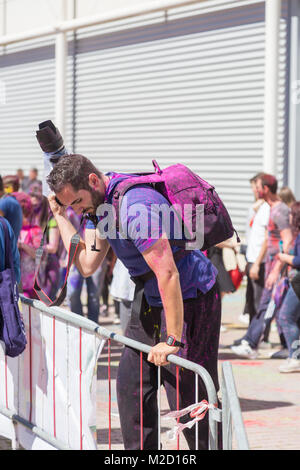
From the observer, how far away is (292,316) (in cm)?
855

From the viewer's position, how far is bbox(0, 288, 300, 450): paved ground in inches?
219

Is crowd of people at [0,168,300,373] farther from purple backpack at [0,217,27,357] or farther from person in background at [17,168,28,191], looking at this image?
person in background at [17,168,28,191]

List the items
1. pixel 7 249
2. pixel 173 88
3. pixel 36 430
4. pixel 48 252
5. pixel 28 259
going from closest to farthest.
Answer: pixel 36 430 → pixel 7 249 → pixel 28 259 → pixel 48 252 → pixel 173 88

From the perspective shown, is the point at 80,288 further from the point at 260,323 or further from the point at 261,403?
the point at 261,403

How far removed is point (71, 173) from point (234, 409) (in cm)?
141

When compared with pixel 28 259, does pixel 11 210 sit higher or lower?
higher

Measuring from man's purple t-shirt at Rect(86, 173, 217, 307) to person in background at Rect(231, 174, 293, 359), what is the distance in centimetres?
469

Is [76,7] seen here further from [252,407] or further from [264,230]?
[252,407]

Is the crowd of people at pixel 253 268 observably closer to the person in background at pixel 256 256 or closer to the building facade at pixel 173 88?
the person in background at pixel 256 256

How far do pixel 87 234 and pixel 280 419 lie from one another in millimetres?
2852

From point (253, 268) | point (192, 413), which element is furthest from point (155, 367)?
point (253, 268)

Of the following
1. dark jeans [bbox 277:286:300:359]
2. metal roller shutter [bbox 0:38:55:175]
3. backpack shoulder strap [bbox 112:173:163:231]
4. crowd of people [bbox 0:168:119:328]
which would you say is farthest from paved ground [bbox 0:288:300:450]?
metal roller shutter [bbox 0:38:55:175]
